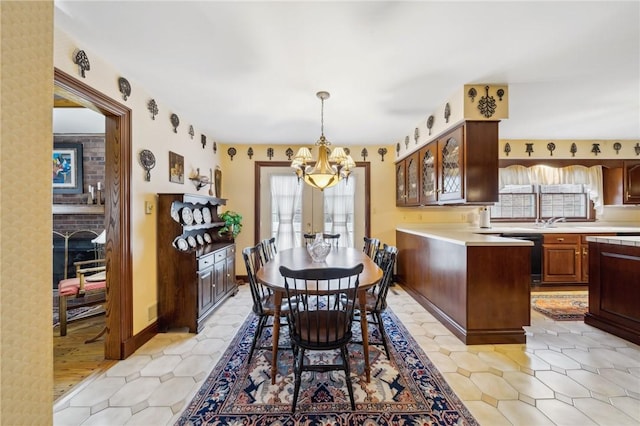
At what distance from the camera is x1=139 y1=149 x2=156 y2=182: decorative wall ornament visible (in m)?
2.55

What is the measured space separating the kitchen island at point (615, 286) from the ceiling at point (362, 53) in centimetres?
160

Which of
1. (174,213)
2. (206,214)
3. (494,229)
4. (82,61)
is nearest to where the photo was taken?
(82,61)

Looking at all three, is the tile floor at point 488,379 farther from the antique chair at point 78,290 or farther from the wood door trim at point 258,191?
the wood door trim at point 258,191

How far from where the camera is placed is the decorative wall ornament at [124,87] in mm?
2283

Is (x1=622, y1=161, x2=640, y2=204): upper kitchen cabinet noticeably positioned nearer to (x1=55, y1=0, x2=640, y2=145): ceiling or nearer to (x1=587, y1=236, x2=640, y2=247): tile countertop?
(x1=55, y1=0, x2=640, y2=145): ceiling

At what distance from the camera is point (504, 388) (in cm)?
186

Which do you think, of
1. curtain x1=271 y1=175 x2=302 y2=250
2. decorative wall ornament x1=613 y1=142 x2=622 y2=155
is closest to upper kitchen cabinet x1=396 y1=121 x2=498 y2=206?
curtain x1=271 y1=175 x2=302 y2=250

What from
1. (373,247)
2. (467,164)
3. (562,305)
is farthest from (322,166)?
(562,305)

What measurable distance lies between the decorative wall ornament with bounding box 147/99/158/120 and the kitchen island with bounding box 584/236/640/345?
486 centimetres

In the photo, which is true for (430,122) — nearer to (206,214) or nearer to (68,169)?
(206,214)

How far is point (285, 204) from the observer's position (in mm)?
4680

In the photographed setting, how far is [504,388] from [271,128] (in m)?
3.70

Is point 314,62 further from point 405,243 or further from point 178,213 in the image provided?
point 405,243

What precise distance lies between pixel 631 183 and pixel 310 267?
18.8ft
